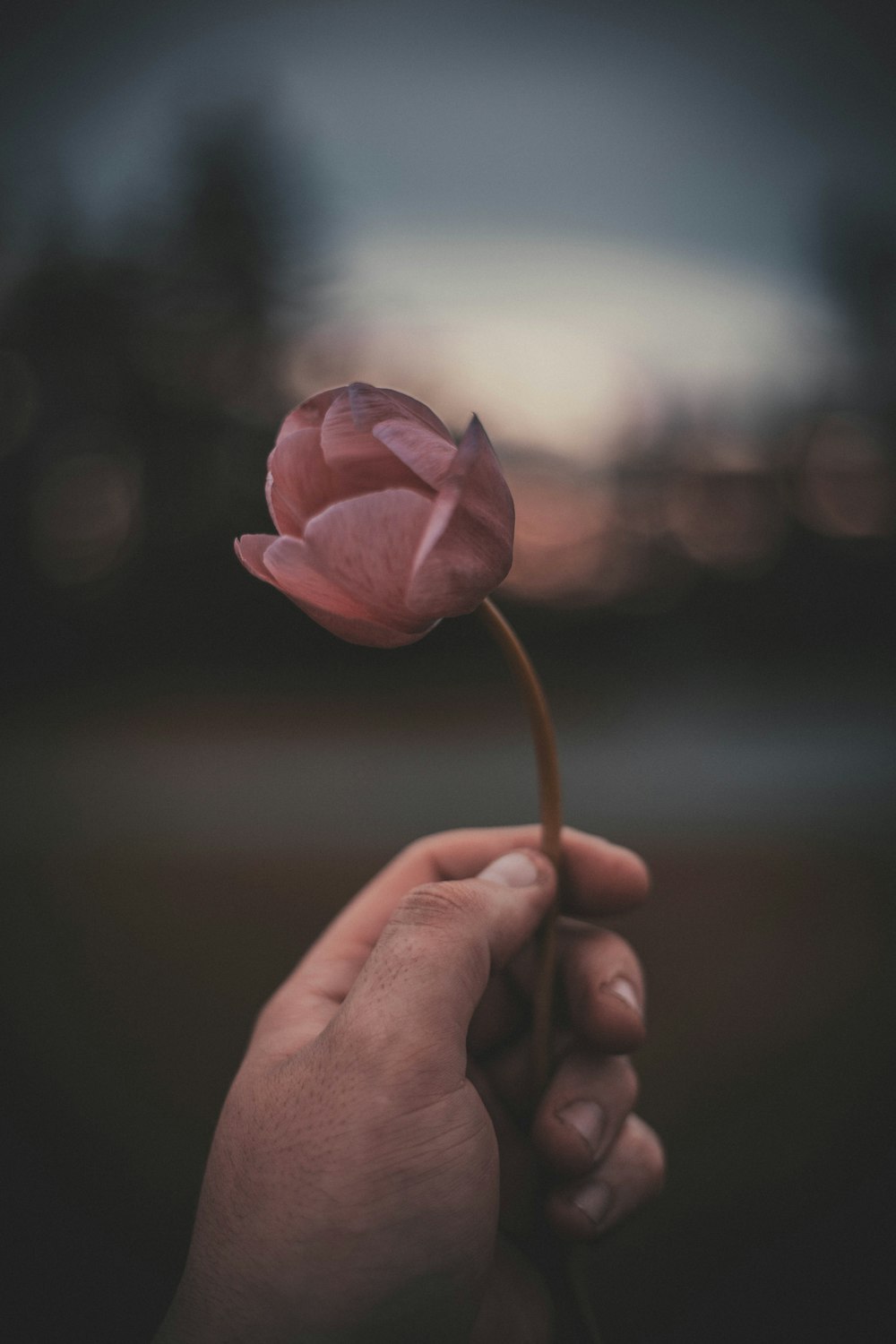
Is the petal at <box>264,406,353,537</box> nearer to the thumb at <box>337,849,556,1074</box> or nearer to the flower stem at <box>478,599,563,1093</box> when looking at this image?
the flower stem at <box>478,599,563,1093</box>

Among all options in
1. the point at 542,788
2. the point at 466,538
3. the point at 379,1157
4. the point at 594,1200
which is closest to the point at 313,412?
the point at 466,538

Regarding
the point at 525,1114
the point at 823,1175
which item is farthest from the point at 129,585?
the point at 525,1114

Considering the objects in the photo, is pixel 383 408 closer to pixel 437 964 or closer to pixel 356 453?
pixel 356 453

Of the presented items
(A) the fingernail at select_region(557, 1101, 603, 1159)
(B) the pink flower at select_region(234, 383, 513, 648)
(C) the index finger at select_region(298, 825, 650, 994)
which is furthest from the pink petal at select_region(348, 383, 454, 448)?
(A) the fingernail at select_region(557, 1101, 603, 1159)

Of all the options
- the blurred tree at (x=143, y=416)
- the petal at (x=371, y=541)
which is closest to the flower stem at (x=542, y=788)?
the petal at (x=371, y=541)

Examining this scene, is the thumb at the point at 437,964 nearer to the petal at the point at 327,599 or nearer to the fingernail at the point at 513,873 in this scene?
the fingernail at the point at 513,873

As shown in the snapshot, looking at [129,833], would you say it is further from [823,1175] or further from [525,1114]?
[525,1114]
